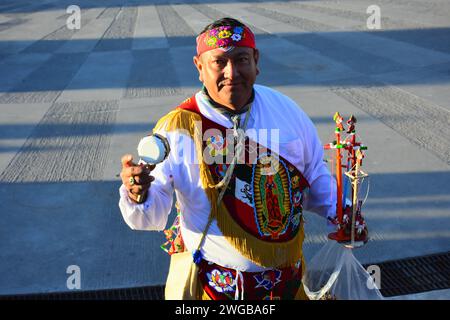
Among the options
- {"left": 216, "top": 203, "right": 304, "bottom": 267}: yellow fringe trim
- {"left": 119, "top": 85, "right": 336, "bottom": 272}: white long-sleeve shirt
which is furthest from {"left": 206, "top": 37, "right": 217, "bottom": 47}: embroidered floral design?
{"left": 216, "top": 203, "right": 304, "bottom": 267}: yellow fringe trim

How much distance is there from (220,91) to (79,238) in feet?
9.06

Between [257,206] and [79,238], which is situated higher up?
[257,206]

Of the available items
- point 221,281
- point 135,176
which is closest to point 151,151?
point 135,176

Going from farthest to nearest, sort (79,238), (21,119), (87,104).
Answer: (87,104) < (21,119) < (79,238)

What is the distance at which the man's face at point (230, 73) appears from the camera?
97.6 inches

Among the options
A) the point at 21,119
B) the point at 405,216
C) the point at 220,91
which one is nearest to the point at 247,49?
the point at 220,91

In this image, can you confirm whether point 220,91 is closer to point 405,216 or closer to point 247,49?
point 247,49

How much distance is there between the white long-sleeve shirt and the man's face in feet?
0.29

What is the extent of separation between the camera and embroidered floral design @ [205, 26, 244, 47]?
8.14 ft

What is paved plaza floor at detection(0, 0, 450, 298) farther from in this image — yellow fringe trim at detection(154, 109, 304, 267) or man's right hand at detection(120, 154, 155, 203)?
man's right hand at detection(120, 154, 155, 203)

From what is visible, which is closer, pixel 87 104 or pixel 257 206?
pixel 257 206

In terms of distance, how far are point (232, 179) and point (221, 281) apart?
458 mm

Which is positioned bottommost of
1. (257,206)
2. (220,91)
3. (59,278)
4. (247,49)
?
(59,278)

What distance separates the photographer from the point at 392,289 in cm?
404
